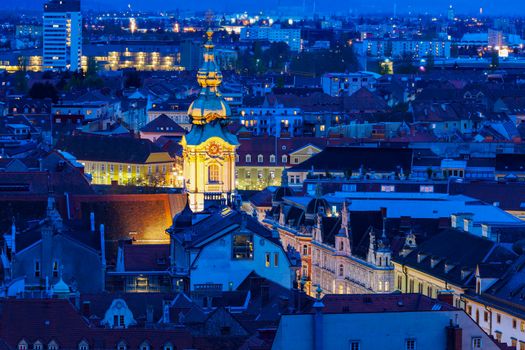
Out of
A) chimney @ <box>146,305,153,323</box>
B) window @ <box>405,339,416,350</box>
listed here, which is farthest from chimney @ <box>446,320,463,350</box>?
chimney @ <box>146,305,153,323</box>

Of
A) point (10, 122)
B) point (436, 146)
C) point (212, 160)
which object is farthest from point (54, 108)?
point (212, 160)

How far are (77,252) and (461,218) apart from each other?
1915 centimetres

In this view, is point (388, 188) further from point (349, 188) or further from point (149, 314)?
point (149, 314)

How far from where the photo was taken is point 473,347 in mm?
57094

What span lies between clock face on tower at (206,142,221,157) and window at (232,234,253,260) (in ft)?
51.7

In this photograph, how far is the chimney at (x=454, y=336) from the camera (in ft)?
187

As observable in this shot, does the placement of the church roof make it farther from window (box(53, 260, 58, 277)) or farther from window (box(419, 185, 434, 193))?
window (box(419, 185, 434, 193))

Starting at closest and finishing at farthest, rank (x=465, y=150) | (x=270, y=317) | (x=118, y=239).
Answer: (x=270, y=317), (x=118, y=239), (x=465, y=150)

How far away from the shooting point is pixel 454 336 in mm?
56969

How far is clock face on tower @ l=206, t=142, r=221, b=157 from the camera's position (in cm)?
9106

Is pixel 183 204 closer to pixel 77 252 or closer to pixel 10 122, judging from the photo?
pixel 77 252

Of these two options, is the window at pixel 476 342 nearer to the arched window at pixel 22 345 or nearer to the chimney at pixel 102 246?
the arched window at pixel 22 345

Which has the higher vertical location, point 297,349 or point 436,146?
point 297,349

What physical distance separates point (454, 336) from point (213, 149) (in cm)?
3531
